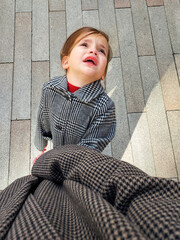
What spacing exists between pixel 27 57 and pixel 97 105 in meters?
0.87

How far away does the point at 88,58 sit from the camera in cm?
75

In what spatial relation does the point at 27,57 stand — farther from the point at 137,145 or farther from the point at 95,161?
the point at 95,161

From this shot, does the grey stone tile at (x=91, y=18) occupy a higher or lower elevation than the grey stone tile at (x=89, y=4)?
lower

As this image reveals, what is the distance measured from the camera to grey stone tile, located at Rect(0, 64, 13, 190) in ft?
3.88

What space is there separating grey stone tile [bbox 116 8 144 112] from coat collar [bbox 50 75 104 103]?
575 mm

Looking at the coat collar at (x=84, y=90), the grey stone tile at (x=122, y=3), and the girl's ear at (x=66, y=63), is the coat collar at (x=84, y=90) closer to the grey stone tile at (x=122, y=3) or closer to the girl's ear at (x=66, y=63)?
the girl's ear at (x=66, y=63)

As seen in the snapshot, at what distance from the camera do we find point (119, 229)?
26cm

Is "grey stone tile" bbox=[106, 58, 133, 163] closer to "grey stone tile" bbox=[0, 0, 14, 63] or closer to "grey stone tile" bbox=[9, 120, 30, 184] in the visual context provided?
"grey stone tile" bbox=[9, 120, 30, 184]

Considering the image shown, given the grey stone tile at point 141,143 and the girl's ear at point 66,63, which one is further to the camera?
the grey stone tile at point 141,143

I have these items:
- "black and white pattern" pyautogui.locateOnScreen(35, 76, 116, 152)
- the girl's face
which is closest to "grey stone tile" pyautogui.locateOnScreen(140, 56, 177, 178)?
"black and white pattern" pyautogui.locateOnScreen(35, 76, 116, 152)

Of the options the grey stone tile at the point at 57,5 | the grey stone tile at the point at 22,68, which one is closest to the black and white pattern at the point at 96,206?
the grey stone tile at the point at 22,68

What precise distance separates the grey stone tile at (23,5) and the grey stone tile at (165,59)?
0.93m

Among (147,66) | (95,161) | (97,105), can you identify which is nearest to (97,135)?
(97,105)

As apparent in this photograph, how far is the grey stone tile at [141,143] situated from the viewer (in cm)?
122
